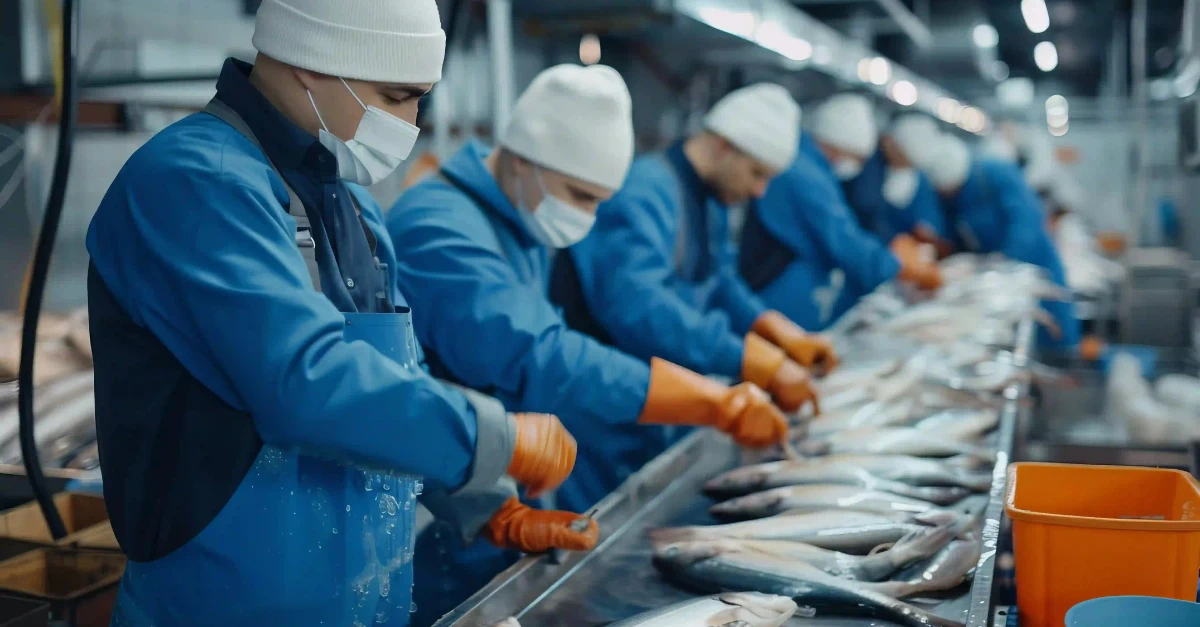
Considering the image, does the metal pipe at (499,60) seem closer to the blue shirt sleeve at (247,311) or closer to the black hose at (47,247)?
the black hose at (47,247)

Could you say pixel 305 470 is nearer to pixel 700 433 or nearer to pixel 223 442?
pixel 223 442

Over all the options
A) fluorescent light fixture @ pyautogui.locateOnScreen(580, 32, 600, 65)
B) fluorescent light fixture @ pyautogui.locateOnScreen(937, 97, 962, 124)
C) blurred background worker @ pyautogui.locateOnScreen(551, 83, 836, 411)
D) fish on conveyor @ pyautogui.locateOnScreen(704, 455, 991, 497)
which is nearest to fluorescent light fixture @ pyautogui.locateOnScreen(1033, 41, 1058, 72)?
fluorescent light fixture @ pyautogui.locateOnScreen(937, 97, 962, 124)

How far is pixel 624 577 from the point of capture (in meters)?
1.97

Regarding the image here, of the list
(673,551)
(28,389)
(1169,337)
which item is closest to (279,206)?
(673,551)

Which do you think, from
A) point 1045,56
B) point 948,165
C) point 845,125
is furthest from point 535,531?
point 1045,56

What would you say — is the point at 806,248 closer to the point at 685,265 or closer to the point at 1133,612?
the point at 685,265

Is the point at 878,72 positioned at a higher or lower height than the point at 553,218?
higher

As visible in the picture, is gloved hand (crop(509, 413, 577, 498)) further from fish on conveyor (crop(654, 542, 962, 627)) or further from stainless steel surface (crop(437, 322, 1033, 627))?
fish on conveyor (crop(654, 542, 962, 627))

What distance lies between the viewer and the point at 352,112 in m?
1.59

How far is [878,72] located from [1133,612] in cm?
583

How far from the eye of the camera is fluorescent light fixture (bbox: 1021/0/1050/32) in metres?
10.4

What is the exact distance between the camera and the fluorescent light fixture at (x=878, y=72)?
21.4 ft

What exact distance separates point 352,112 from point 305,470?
1.82 ft

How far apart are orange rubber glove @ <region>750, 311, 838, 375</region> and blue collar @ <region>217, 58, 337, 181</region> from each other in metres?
2.46
